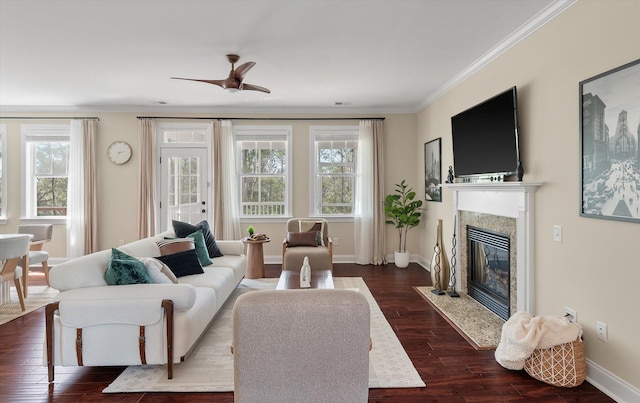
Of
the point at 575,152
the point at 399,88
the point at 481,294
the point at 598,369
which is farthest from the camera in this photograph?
the point at 399,88

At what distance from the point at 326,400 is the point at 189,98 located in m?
5.37

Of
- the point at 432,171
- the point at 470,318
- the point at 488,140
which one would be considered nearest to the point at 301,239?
the point at 432,171

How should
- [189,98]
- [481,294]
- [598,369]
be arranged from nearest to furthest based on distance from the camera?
[598,369]
[481,294]
[189,98]

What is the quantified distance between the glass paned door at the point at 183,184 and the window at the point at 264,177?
2.08ft

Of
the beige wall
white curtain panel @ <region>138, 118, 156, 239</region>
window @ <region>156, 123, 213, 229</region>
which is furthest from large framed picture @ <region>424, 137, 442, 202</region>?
white curtain panel @ <region>138, 118, 156, 239</region>

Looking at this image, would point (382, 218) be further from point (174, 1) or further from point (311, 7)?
point (174, 1)

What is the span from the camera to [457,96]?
4.77m

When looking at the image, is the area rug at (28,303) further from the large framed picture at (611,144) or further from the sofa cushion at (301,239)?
the large framed picture at (611,144)

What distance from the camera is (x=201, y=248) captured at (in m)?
4.18

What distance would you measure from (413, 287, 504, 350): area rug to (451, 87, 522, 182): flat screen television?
1382 mm

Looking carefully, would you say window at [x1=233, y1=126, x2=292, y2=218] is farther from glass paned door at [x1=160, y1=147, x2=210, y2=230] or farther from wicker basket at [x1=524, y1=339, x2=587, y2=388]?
wicker basket at [x1=524, y1=339, x2=587, y2=388]

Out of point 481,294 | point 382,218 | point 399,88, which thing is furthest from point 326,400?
point 382,218

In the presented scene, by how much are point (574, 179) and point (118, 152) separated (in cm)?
651

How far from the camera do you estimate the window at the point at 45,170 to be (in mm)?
6332
